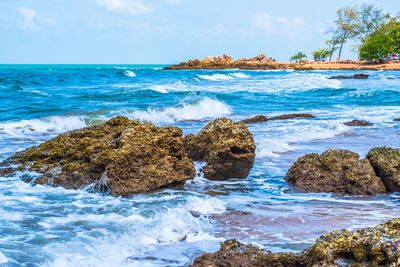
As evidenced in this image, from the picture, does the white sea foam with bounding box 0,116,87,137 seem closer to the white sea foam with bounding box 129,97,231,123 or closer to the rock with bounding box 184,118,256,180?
the white sea foam with bounding box 129,97,231,123

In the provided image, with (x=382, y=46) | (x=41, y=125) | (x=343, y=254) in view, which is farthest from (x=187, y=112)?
(x=382, y=46)

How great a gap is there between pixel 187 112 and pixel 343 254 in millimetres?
12843

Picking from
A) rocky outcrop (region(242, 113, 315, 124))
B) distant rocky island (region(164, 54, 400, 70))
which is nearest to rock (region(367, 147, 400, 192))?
rocky outcrop (region(242, 113, 315, 124))

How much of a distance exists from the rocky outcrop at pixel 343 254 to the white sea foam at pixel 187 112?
11000 mm

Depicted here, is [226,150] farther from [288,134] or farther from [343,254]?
[288,134]

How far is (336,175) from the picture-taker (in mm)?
5047

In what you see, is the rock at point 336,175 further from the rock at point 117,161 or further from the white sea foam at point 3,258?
the white sea foam at point 3,258

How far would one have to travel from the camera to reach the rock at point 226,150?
5.62 metres

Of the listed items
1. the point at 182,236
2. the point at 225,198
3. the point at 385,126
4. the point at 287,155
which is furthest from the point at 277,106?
the point at 182,236

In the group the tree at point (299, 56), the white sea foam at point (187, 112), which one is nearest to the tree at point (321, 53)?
the tree at point (299, 56)

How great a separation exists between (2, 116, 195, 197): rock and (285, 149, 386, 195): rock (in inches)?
57.7

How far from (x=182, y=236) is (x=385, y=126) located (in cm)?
936

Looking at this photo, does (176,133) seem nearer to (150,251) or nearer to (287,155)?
(150,251)

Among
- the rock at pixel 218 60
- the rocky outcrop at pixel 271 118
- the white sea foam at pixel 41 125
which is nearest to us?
the white sea foam at pixel 41 125
